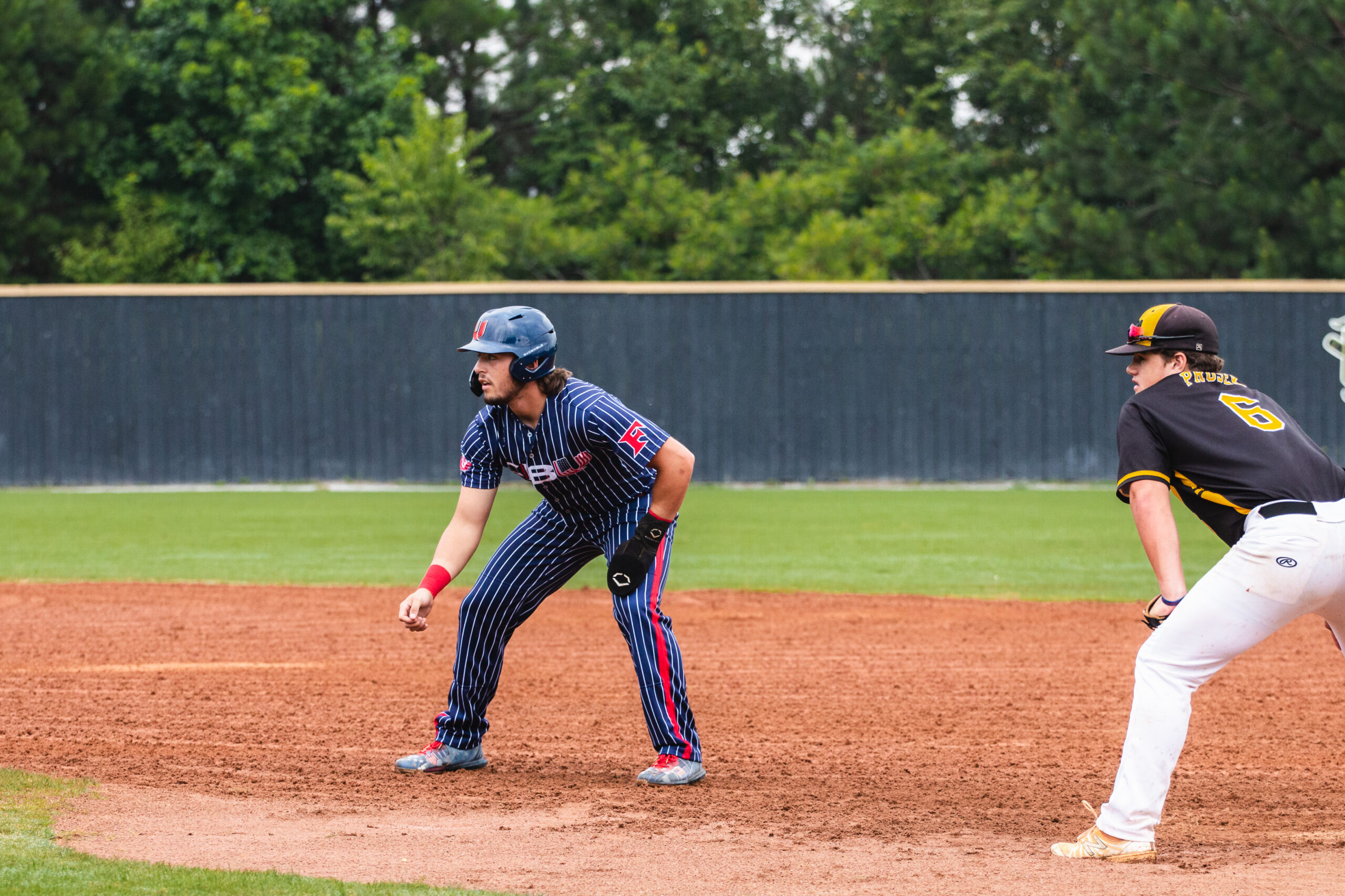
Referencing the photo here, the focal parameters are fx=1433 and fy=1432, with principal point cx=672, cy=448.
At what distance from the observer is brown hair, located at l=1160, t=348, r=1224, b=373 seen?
420 cm

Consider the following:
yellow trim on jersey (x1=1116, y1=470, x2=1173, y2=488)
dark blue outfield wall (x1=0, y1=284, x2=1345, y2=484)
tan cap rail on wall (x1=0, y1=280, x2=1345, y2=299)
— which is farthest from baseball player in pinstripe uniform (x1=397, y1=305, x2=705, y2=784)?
dark blue outfield wall (x1=0, y1=284, x2=1345, y2=484)

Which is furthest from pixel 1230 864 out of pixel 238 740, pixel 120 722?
pixel 120 722

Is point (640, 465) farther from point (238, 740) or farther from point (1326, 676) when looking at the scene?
point (1326, 676)

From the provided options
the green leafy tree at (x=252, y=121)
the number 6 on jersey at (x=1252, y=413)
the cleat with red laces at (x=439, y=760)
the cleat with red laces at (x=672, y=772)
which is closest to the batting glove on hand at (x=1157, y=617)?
the number 6 on jersey at (x=1252, y=413)

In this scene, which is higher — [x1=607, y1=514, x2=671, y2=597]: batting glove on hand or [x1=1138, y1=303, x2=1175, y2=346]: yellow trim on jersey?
[x1=1138, y1=303, x2=1175, y2=346]: yellow trim on jersey

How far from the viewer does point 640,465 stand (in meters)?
5.15

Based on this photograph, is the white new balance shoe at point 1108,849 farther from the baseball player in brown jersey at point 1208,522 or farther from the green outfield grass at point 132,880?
the green outfield grass at point 132,880

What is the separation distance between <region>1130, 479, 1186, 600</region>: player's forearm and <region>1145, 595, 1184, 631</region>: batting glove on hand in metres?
0.02

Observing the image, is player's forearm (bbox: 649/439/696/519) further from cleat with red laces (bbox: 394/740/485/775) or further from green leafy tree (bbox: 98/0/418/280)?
green leafy tree (bbox: 98/0/418/280)

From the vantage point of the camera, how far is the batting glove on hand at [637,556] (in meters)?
5.14

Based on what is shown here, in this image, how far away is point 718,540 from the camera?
46.5 feet

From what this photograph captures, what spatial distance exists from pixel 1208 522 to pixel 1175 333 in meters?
0.57

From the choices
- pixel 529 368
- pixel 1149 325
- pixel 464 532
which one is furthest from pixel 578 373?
pixel 1149 325

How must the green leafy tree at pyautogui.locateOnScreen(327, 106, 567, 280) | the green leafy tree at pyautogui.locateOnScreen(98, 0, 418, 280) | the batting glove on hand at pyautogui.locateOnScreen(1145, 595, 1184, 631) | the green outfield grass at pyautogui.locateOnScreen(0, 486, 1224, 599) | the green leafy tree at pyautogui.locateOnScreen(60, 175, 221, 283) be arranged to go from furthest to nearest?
the green leafy tree at pyautogui.locateOnScreen(98, 0, 418, 280), the green leafy tree at pyautogui.locateOnScreen(60, 175, 221, 283), the green leafy tree at pyautogui.locateOnScreen(327, 106, 567, 280), the green outfield grass at pyautogui.locateOnScreen(0, 486, 1224, 599), the batting glove on hand at pyautogui.locateOnScreen(1145, 595, 1184, 631)
